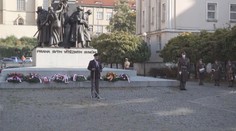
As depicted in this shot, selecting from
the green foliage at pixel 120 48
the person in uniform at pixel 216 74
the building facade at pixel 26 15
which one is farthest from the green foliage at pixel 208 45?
the building facade at pixel 26 15

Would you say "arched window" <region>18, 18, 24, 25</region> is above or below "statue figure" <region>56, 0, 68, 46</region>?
above

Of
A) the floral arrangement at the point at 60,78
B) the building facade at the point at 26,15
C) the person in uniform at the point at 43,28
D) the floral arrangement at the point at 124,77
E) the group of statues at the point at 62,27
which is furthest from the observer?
the building facade at the point at 26,15

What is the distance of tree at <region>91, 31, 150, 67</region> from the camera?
43.7 m

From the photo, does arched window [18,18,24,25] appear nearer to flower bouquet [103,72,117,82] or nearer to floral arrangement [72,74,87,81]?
floral arrangement [72,74,87,81]

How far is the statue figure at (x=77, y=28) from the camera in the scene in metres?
24.3

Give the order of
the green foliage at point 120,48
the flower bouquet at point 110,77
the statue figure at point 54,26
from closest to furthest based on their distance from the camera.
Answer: the flower bouquet at point 110,77 < the statue figure at point 54,26 < the green foliage at point 120,48

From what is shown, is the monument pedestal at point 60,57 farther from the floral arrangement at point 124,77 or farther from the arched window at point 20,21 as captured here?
the arched window at point 20,21

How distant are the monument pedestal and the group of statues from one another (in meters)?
0.43

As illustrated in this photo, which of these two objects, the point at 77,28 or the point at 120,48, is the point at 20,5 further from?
the point at 77,28

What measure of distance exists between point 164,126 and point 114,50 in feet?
109

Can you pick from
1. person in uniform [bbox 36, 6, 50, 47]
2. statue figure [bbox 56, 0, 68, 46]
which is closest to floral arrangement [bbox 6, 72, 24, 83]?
person in uniform [bbox 36, 6, 50, 47]

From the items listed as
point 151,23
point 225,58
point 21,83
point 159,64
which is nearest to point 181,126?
point 21,83

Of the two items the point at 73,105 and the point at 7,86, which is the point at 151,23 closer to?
the point at 7,86

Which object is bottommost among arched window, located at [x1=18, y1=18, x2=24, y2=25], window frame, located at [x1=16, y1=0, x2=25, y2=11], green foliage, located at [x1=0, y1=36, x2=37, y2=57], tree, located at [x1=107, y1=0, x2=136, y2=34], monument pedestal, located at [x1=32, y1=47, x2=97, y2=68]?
monument pedestal, located at [x1=32, y1=47, x2=97, y2=68]
